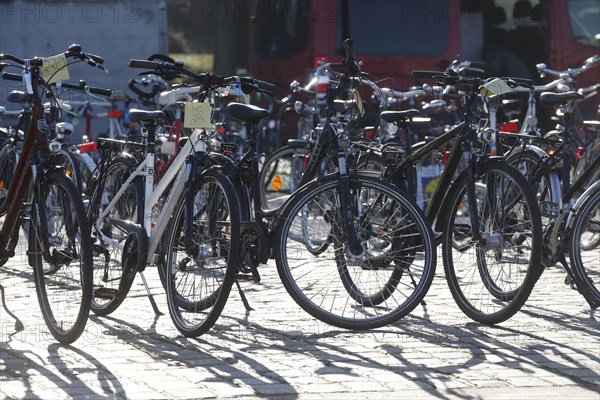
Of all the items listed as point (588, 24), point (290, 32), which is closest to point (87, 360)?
point (290, 32)

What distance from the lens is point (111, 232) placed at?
7.21 meters

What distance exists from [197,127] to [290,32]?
10.3 meters

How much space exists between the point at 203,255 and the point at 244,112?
726 millimetres

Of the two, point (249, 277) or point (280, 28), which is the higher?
point (280, 28)

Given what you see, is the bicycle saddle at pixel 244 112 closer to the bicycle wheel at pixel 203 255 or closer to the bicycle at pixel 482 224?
the bicycle wheel at pixel 203 255

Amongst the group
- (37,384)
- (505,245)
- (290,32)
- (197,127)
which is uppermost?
(290,32)

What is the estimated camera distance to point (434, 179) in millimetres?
9867

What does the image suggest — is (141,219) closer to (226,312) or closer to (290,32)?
(226,312)

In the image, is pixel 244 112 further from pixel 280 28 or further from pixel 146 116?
pixel 280 28

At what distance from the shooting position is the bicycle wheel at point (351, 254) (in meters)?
6.33

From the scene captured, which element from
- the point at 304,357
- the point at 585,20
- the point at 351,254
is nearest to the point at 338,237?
the point at 351,254

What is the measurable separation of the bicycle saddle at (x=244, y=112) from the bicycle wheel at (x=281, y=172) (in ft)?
10.8

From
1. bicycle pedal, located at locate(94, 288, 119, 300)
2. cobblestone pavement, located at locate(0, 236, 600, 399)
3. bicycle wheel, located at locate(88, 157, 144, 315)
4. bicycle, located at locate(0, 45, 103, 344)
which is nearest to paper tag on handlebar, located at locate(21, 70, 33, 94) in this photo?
bicycle, located at locate(0, 45, 103, 344)

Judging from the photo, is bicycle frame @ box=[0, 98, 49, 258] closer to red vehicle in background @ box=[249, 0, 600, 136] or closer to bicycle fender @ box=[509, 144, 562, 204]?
bicycle fender @ box=[509, 144, 562, 204]
